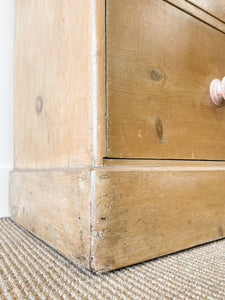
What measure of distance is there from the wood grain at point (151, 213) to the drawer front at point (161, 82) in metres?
0.05

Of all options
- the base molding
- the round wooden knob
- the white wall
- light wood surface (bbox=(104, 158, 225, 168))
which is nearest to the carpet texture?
the base molding

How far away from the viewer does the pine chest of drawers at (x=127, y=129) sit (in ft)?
1.47

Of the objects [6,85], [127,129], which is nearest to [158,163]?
[127,129]

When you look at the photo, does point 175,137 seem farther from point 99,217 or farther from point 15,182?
point 15,182

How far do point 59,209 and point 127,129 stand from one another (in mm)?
204

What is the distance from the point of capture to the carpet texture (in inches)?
14.5

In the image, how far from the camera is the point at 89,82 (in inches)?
18.0

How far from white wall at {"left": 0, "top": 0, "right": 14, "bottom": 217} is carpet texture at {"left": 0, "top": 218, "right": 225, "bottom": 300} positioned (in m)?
0.44

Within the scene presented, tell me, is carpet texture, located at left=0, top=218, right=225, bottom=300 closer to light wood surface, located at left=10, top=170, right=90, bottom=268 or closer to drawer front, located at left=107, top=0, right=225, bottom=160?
light wood surface, located at left=10, top=170, right=90, bottom=268

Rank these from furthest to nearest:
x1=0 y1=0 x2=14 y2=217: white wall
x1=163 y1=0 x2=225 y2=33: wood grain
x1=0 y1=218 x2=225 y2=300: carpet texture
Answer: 1. x1=0 y1=0 x2=14 y2=217: white wall
2. x1=163 y1=0 x2=225 y2=33: wood grain
3. x1=0 y1=218 x2=225 y2=300: carpet texture

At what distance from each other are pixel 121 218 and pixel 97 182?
73 millimetres

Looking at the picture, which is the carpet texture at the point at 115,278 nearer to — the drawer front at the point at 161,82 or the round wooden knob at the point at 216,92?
the drawer front at the point at 161,82

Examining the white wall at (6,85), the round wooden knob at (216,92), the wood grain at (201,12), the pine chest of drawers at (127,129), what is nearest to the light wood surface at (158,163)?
the pine chest of drawers at (127,129)

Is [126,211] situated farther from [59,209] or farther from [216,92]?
[216,92]
